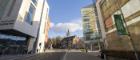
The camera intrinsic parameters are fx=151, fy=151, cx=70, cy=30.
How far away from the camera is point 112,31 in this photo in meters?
17.8

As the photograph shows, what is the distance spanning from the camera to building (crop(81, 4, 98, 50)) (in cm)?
8031

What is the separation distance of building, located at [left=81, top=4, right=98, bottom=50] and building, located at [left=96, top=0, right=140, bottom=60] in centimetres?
6036

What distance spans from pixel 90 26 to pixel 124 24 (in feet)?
231

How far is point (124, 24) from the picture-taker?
1418 cm

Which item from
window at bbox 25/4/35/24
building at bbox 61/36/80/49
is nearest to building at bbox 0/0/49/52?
window at bbox 25/4/35/24

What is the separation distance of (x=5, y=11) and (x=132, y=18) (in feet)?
103

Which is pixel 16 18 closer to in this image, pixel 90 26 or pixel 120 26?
pixel 120 26

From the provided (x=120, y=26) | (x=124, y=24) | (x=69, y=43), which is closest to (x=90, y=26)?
(x=69, y=43)

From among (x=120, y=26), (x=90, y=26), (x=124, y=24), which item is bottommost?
(x=120, y=26)

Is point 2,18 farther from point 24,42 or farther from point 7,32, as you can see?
point 24,42

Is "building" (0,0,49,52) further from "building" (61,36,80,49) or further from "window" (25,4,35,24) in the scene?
"building" (61,36,80,49)

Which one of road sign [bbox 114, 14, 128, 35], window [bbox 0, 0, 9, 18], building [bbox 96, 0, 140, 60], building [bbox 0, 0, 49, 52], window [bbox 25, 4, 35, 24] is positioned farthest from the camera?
window [bbox 25, 4, 35, 24]

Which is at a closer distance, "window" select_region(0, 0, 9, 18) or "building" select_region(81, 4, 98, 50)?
"window" select_region(0, 0, 9, 18)

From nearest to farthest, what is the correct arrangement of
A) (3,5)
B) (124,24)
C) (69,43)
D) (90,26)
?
(124,24) → (3,5) → (90,26) → (69,43)
